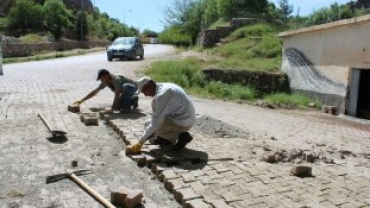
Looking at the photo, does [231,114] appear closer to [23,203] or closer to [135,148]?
A: [135,148]

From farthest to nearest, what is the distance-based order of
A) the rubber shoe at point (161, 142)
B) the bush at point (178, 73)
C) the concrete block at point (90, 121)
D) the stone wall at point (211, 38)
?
1. the stone wall at point (211, 38)
2. the bush at point (178, 73)
3. the concrete block at point (90, 121)
4. the rubber shoe at point (161, 142)

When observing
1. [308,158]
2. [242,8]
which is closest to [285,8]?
[242,8]

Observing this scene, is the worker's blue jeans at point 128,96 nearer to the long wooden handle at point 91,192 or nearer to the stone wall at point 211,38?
the long wooden handle at point 91,192

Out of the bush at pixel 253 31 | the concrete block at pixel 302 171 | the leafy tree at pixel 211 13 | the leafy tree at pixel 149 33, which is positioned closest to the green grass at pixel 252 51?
the bush at pixel 253 31

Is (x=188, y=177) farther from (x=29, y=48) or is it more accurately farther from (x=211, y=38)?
(x=29, y=48)

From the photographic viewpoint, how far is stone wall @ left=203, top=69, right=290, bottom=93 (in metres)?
16.8

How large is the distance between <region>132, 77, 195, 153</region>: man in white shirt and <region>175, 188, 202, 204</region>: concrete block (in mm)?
1026

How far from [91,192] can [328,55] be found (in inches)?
475

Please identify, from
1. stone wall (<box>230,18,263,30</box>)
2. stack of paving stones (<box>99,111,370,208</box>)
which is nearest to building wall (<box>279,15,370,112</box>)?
stack of paving stones (<box>99,111,370,208</box>)

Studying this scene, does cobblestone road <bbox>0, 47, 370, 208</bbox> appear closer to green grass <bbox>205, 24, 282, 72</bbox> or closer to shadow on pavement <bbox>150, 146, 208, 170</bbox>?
shadow on pavement <bbox>150, 146, 208, 170</bbox>

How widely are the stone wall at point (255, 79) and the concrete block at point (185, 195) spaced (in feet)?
41.7

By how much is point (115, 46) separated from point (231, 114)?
41.5 feet

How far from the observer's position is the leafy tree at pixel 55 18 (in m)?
42.7

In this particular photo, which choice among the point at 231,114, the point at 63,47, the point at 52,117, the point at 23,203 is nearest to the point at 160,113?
the point at 23,203
